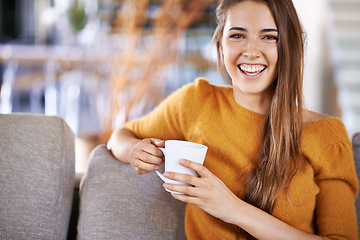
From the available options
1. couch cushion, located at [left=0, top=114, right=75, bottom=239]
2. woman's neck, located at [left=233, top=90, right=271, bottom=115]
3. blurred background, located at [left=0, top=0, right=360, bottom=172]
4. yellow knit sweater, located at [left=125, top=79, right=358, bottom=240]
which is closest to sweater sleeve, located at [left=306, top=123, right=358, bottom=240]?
yellow knit sweater, located at [left=125, top=79, right=358, bottom=240]

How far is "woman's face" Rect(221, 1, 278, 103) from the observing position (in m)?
0.99

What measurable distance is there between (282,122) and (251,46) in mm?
208

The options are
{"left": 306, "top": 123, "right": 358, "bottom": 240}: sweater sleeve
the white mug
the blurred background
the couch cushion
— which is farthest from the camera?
the blurred background

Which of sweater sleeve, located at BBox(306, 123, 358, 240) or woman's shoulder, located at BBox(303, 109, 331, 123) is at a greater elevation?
woman's shoulder, located at BBox(303, 109, 331, 123)

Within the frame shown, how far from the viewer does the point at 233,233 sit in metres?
1.02

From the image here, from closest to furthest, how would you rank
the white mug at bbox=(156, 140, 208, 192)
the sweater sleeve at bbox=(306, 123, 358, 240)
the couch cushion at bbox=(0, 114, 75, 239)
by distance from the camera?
the white mug at bbox=(156, 140, 208, 192)
the sweater sleeve at bbox=(306, 123, 358, 240)
the couch cushion at bbox=(0, 114, 75, 239)

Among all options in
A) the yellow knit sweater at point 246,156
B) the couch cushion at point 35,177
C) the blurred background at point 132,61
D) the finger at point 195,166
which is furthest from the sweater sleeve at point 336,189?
the blurred background at point 132,61

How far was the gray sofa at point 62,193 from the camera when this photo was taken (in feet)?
3.50

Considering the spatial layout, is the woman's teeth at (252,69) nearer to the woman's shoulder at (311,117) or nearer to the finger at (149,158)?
the woman's shoulder at (311,117)

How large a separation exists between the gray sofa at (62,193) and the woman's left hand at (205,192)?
29cm

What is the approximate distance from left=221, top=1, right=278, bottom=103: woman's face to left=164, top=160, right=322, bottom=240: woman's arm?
11.6 inches

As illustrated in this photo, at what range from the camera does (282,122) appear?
1.01 m

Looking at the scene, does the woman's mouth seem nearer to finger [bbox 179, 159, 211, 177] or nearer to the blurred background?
finger [bbox 179, 159, 211, 177]

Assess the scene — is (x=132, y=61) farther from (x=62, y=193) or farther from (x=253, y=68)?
(x=253, y=68)
